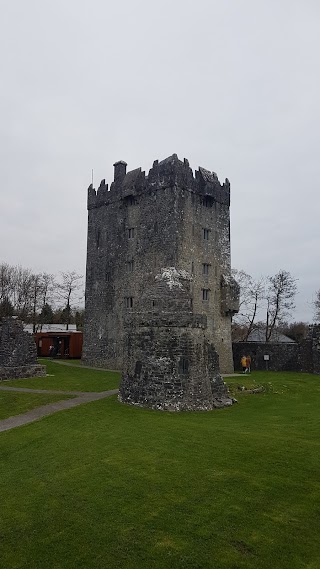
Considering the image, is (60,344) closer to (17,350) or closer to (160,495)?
(17,350)

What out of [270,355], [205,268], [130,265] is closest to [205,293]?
[205,268]

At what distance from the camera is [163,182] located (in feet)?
107

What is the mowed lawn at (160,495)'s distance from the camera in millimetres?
7012

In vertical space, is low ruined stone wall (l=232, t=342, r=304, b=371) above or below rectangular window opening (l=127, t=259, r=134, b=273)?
below

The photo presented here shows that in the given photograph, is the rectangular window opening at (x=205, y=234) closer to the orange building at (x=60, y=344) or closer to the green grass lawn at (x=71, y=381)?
the green grass lawn at (x=71, y=381)

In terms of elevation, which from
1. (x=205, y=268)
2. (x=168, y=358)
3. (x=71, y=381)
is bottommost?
(x=71, y=381)

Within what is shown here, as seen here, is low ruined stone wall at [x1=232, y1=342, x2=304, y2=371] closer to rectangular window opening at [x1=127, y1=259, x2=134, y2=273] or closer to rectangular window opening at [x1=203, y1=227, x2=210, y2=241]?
rectangular window opening at [x1=203, y1=227, x2=210, y2=241]

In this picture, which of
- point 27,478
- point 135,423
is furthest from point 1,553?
point 135,423

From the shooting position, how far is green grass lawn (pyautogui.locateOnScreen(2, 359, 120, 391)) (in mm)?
23250

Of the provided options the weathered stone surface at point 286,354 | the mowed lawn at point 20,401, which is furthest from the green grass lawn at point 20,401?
the weathered stone surface at point 286,354

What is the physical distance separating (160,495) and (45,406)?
34.8 ft

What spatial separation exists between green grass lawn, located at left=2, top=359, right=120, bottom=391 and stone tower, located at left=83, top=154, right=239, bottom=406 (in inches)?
200

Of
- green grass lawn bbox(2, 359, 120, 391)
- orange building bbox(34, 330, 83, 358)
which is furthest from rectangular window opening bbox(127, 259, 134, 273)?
orange building bbox(34, 330, 83, 358)

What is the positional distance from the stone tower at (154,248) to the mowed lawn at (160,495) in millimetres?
17548
